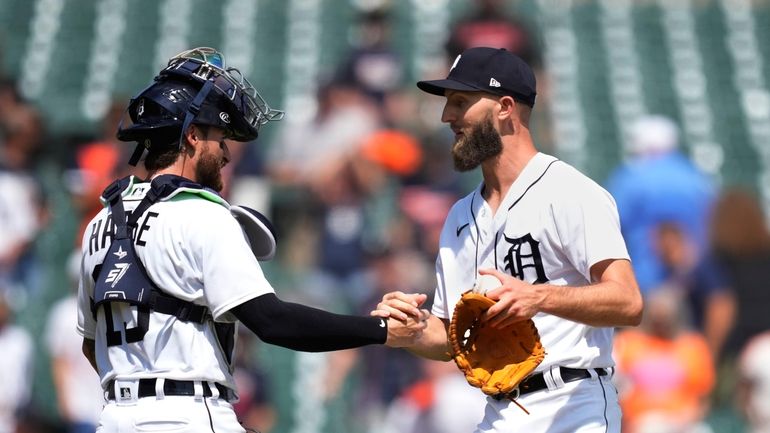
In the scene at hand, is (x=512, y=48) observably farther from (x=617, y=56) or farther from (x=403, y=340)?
(x=403, y=340)

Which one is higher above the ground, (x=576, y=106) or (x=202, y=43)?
(x=202, y=43)

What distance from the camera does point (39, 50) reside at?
1156 cm

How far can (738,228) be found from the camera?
8.87 m

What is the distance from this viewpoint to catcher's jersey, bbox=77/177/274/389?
344 centimetres

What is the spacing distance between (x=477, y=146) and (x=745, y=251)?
520 centimetres

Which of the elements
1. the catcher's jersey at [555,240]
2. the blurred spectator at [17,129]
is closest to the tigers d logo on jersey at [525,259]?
the catcher's jersey at [555,240]

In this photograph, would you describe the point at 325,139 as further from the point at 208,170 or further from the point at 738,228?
the point at 208,170

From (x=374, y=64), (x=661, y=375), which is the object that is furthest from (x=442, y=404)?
(x=374, y=64)

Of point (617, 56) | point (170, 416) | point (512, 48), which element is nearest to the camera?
point (170, 416)

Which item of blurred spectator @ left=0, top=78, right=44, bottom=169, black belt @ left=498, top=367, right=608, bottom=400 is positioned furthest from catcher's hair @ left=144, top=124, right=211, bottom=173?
blurred spectator @ left=0, top=78, right=44, bottom=169

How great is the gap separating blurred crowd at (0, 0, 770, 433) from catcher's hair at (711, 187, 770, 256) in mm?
11

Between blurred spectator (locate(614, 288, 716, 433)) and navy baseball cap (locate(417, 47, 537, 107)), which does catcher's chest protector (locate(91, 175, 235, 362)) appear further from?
blurred spectator (locate(614, 288, 716, 433))

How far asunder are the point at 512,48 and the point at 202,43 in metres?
3.32

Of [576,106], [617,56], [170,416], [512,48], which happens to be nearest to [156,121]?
[170,416]
